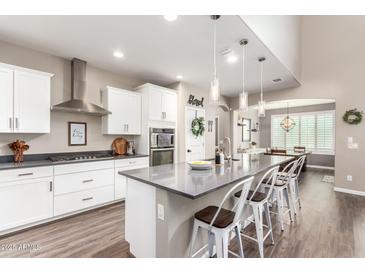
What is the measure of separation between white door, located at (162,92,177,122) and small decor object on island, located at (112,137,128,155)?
106 centimetres

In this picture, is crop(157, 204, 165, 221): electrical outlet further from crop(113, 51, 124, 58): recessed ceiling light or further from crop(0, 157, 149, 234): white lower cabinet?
crop(113, 51, 124, 58): recessed ceiling light

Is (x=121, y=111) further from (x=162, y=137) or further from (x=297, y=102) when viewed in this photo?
(x=297, y=102)

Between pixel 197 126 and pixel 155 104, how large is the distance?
4.55 ft

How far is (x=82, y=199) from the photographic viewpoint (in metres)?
3.01

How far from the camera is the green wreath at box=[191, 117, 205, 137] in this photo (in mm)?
4903

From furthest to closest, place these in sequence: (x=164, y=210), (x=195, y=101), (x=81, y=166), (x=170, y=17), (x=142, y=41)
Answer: (x=195, y=101), (x=81, y=166), (x=142, y=41), (x=170, y=17), (x=164, y=210)

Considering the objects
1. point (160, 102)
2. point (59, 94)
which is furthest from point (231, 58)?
point (59, 94)

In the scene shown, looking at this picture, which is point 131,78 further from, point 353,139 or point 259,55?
point 353,139

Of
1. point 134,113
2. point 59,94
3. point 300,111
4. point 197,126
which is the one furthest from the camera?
point 300,111

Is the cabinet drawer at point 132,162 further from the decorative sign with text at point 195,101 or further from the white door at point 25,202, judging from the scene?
the decorative sign with text at point 195,101

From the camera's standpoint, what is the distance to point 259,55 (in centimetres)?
310
